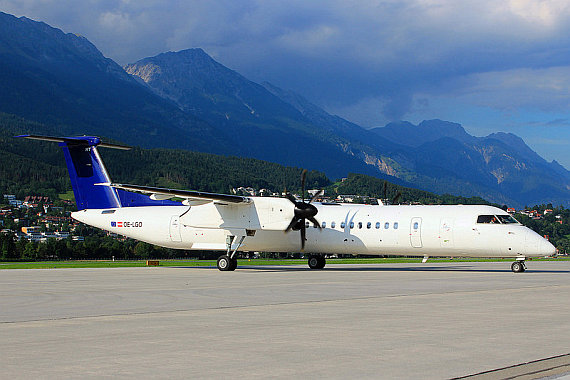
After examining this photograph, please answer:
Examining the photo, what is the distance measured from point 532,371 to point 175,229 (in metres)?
31.6

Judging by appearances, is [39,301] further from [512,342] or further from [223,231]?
[223,231]

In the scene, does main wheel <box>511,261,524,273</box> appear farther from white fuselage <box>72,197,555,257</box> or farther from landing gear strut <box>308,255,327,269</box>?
landing gear strut <box>308,255,327,269</box>

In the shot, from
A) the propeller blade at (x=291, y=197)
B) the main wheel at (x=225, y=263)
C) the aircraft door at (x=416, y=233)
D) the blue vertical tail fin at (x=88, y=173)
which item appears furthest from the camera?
the blue vertical tail fin at (x=88, y=173)

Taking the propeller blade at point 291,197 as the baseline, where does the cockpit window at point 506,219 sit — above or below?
below

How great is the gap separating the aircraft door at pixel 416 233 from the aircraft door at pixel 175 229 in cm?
1335

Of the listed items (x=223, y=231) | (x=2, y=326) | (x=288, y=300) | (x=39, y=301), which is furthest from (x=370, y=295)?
(x=223, y=231)

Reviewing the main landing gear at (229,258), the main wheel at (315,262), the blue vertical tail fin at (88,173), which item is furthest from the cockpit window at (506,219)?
the blue vertical tail fin at (88,173)

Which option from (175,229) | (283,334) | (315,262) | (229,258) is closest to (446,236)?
(315,262)

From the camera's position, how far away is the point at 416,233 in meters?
33.9

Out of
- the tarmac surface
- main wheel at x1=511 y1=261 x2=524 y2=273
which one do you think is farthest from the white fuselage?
the tarmac surface

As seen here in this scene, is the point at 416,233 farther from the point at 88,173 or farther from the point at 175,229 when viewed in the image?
the point at 88,173

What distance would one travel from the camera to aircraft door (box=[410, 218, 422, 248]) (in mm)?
33844

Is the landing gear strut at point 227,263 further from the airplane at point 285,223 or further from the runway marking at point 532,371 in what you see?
the runway marking at point 532,371

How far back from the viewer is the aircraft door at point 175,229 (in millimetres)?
38844
